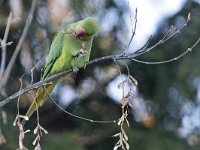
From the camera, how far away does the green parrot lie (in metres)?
3.31

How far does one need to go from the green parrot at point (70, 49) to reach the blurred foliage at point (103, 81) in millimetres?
1212

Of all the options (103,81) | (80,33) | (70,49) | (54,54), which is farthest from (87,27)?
(103,81)

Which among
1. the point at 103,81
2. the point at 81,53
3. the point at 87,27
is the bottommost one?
the point at 81,53

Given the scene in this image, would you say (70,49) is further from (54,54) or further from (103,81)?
(103,81)

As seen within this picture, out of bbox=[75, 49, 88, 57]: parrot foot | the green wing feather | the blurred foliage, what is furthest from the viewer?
the blurred foliage

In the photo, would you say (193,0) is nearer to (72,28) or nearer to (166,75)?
(166,75)

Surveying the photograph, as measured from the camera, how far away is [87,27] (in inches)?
130

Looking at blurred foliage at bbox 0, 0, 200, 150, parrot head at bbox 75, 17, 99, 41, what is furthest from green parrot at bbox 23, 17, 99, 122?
blurred foliage at bbox 0, 0, 200, 150

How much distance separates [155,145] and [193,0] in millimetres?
1112

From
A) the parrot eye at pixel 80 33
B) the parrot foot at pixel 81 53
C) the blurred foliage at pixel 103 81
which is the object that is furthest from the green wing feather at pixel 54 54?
the blurred foliage at pixel 103 81

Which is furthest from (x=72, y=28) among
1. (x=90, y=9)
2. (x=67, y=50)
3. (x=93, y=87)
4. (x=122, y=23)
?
(x=93, y=87)

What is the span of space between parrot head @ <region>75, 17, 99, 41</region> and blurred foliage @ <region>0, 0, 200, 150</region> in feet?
4.98

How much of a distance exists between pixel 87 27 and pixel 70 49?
25 cm

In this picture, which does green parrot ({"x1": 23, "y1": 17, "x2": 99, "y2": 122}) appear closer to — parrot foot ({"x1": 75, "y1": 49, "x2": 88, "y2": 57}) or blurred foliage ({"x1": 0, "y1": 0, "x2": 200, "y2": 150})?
parrot foot ({"x1": 75, "y1": 49, "x2": 88, "y2": 57})
